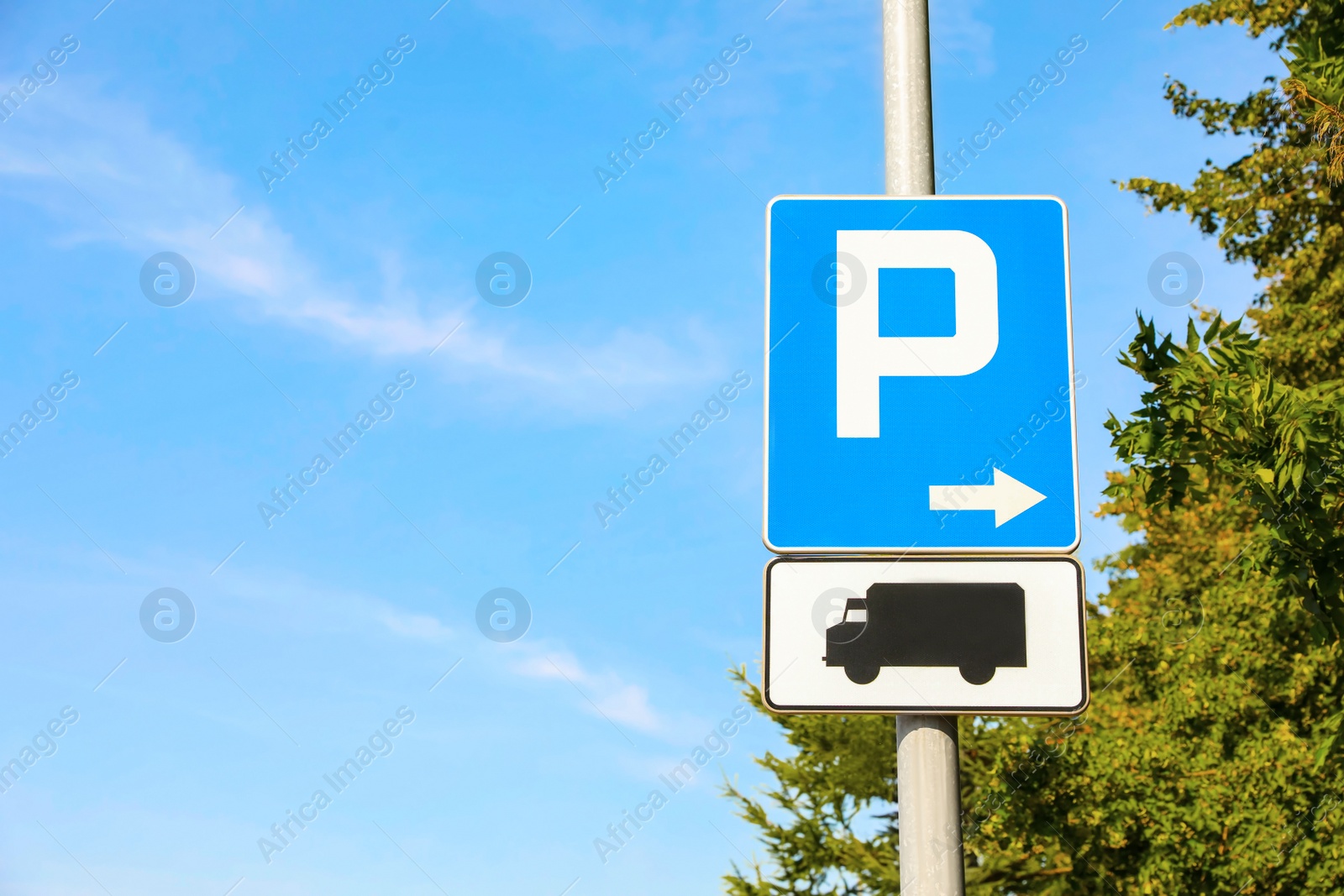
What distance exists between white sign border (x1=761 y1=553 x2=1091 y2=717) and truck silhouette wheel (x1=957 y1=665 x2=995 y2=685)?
0.22 feet

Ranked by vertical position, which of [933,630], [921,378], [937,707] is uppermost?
[921,378]

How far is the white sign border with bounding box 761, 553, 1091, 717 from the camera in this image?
8.47ft

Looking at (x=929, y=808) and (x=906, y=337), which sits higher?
(x=906, y=337)

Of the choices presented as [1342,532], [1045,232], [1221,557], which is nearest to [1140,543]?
[1221,557]

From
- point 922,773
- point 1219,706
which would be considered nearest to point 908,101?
point 922,773

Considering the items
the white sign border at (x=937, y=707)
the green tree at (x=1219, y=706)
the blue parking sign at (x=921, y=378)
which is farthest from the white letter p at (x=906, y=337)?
the green tree at (x=1219, y=706)

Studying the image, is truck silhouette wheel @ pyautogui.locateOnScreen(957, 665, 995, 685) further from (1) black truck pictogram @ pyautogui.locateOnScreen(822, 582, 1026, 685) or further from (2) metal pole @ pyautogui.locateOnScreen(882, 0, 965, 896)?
(2) metal pole @ pyautogui.locateOnScreen(882, 0, 965, 896)

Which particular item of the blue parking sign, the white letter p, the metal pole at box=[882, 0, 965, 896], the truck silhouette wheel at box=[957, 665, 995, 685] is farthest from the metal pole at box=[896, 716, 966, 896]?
the white letter p

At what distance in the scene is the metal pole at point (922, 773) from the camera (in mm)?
2424

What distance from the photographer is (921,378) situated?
292cm

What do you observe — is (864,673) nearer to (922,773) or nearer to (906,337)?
(922,773)

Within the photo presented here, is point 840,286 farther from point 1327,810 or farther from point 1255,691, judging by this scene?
point 1255,691

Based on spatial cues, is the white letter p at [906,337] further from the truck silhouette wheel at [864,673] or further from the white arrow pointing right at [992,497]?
the truck silhouette wheel at [864,673]

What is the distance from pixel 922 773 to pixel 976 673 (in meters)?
0.27
